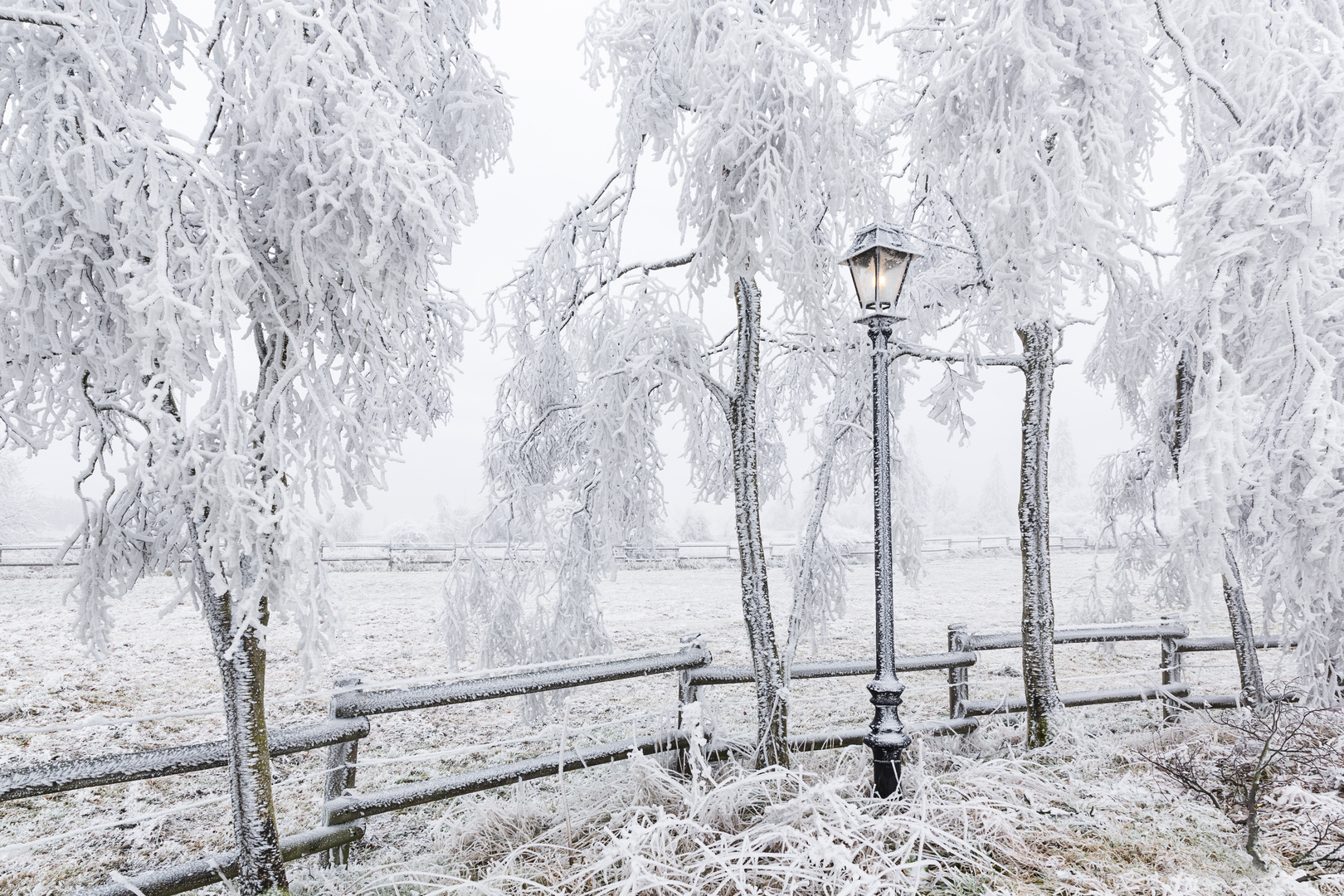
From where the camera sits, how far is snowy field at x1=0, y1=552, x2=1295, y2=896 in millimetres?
4793

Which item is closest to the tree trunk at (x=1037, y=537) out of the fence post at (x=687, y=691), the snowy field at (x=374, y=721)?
the snowy field at (x=374, y=721)

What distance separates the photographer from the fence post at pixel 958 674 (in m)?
6.35

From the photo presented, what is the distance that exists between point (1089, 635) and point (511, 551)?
18.7ft

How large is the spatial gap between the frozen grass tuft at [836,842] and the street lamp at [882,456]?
8.2 inches

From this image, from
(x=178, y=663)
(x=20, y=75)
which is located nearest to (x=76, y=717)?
(x=178, y=663)

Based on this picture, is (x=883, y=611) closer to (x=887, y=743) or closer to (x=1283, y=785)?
(x=887, y=743)

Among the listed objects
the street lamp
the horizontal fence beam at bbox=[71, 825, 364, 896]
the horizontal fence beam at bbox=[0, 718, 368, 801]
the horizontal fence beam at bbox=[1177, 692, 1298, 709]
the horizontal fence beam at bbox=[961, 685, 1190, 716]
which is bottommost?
the horizontal fence beam at bbox=[1177, 692, 1298, 709]

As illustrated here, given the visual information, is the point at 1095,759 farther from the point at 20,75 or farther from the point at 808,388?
the point at 20,75

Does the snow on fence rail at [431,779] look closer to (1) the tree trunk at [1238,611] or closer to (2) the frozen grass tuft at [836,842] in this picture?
(1) the tree trunk at [1238,611]

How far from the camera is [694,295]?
4336mm

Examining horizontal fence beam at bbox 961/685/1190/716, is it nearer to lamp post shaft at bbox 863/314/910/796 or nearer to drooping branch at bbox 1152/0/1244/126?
lamp post shaft at bbox 863/314/910/796

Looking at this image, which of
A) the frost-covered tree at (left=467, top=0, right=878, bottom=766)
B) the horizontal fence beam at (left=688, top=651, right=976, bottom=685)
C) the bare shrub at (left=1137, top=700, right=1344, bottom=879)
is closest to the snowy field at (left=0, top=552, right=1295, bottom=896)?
the horizontal fence beam at (left=688, top=651, right=976, bottom=685)

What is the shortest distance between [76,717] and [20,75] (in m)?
7.38

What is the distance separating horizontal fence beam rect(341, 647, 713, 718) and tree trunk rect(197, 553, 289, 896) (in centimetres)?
87
